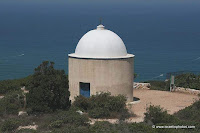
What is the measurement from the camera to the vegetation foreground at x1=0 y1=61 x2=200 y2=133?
50.9ft

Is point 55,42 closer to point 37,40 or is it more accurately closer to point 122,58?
point 37,40

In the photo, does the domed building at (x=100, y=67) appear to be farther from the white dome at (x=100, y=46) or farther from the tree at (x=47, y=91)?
the tree at (x=47, y=91)

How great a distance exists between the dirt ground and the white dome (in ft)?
9.40

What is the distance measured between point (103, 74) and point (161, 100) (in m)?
3.87

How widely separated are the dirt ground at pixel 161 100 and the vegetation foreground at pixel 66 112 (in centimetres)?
157

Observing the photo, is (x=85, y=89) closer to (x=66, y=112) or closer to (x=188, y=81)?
(x=66, y=112)

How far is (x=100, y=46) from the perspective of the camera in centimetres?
2230

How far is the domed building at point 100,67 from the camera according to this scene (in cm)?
2195

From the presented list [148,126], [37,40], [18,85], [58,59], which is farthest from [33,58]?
[148,126]

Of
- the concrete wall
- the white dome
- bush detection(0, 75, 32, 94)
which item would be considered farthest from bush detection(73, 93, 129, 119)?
bush detection(0, 75, 32, 94)

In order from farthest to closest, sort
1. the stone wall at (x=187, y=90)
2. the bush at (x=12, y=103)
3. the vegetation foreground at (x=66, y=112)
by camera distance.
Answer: the stone wall at (x=187, y=90)
the bush at (x=12, y=103)
the vegetation foreground at (x=66, y=112)

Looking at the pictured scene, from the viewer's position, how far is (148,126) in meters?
15.5

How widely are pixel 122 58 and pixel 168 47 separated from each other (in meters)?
72.5

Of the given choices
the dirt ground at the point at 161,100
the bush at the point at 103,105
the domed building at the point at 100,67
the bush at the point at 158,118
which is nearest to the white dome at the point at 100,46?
the domed building at the point at 100,67
